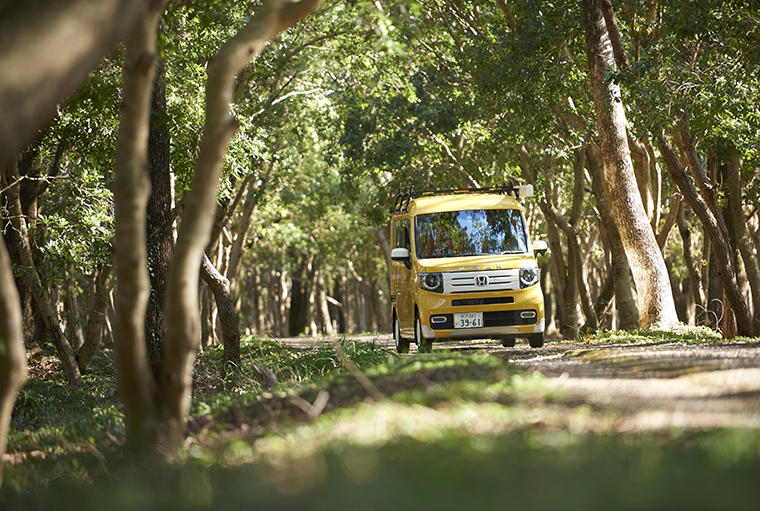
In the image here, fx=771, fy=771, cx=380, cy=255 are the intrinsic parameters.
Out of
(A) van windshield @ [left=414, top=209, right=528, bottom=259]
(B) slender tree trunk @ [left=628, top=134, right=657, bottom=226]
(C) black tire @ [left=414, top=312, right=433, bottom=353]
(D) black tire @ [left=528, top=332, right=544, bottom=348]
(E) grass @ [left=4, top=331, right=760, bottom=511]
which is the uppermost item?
(B) slender tree trunk @ [left=628, top=134, right=657, bottom=226]

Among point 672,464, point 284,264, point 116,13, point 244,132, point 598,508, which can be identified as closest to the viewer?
point 598,508

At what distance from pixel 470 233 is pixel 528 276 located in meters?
1.22

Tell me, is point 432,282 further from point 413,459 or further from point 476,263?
point 413,459

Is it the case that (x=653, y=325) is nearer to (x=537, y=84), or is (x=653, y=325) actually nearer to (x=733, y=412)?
(x=537, y=84)

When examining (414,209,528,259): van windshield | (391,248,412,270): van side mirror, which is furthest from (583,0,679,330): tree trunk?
(391,248,412,270): van side mirror

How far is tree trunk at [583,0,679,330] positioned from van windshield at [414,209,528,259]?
2.39m

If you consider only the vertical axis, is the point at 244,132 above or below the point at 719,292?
above

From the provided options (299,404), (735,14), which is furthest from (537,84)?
(299,404)

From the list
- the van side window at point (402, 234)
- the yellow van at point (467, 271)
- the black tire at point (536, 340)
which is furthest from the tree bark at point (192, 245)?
the black tire at point (536, 340)

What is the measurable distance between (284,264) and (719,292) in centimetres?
2337

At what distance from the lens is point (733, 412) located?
16.3 ft

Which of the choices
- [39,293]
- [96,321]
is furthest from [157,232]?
[96,321]

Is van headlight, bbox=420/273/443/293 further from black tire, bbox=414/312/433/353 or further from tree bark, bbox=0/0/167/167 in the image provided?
tree bark, bbox=0/0/167/167

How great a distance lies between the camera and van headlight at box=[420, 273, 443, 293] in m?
11.8
